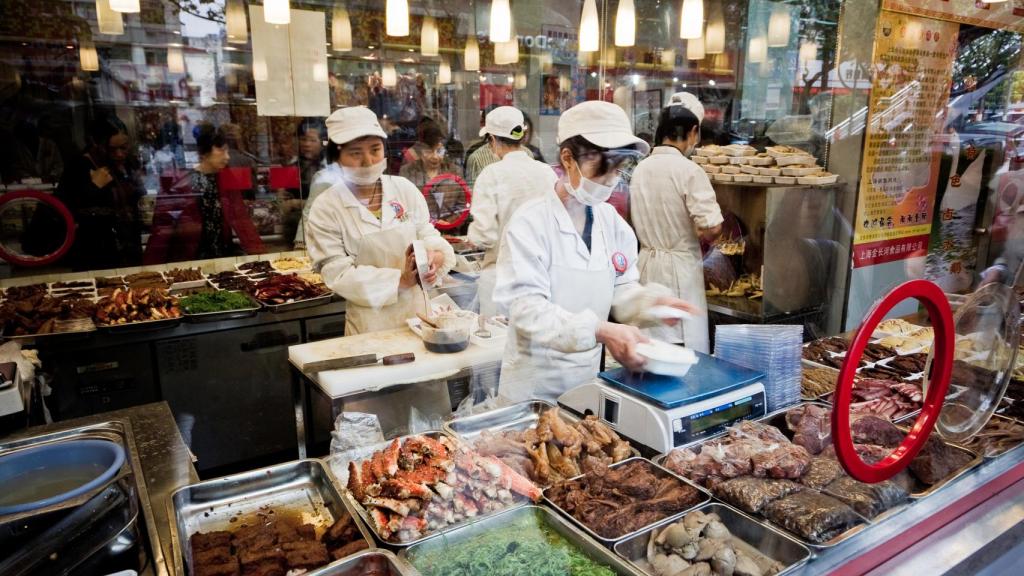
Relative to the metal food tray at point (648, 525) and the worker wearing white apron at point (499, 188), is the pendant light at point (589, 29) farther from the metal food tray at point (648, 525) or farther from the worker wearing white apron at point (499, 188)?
the metal food tray at point (648, 525)

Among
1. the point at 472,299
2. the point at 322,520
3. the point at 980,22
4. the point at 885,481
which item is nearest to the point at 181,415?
the point at 472,299

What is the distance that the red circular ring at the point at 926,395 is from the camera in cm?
145

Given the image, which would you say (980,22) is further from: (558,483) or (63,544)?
(63,544)

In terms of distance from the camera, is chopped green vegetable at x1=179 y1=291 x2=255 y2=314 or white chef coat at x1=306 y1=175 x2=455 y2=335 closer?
white chef coat at x1=306 y1=175 x2=455 y2=335

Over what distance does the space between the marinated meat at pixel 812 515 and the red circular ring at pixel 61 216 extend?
15.5 ft

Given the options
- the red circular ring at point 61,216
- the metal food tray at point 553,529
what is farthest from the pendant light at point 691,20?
the red circular ring at point 61,216

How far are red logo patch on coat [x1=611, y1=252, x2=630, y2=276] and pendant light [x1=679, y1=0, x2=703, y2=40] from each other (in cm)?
250

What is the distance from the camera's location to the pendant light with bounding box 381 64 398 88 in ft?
13.2

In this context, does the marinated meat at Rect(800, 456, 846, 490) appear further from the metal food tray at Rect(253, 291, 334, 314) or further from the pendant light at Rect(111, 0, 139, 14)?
the pendant light at Rect(111, 0, 139, 14)

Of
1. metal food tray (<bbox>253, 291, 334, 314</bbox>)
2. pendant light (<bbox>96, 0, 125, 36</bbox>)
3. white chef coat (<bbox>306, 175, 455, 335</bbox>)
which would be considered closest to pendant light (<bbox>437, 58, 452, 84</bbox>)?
white chef coat (<bbox>306, 175, 455, 335</bbox>)

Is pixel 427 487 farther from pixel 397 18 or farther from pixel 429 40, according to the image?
pixel 397 18

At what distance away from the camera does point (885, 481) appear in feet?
5.74

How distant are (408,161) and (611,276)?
1.70m

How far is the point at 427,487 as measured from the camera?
1588mm
